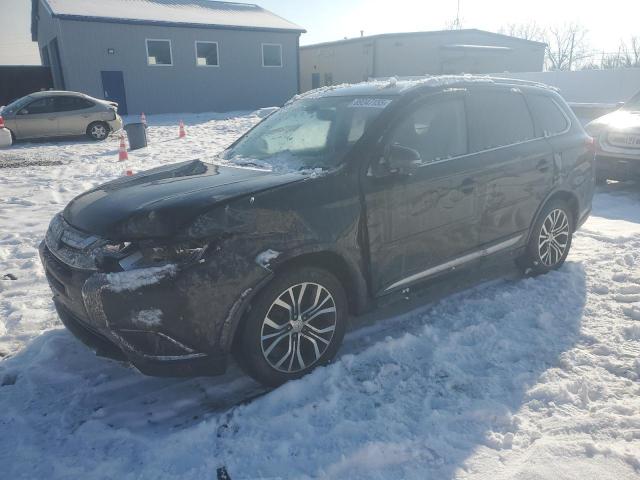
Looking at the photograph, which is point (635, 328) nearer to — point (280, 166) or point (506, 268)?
point (506, 268)

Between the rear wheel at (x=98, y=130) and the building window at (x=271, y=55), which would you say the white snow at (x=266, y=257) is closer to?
the rear wheel at (x=98, y=130)

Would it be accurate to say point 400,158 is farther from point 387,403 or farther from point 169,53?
point 169,53

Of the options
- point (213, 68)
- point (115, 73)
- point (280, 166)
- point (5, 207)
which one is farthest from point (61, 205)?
point (213, 68)

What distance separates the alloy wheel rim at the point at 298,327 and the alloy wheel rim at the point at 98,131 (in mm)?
14506

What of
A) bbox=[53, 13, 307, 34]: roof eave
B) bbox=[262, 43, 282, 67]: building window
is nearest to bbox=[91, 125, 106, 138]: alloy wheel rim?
bbox=[53, 13, 307, 34]: roof eave

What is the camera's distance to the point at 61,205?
25.2 feet

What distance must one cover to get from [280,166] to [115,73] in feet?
72.9

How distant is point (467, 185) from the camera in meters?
3.91

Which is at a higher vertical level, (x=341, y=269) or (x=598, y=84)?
(x=598, y=84)

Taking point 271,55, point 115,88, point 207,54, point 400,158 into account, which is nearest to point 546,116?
point 400,158

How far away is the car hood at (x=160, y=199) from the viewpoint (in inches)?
109

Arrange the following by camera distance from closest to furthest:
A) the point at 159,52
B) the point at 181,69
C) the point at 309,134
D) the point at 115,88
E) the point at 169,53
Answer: the point at 309,134 < the point at 115,88 < the point at 159,52 < the point at 169,53 < the point at 181,69

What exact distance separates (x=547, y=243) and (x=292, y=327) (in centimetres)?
295

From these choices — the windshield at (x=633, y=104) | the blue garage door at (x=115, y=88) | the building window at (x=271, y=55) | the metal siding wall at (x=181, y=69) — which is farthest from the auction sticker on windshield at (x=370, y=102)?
the building window at (x=271, y=55)
